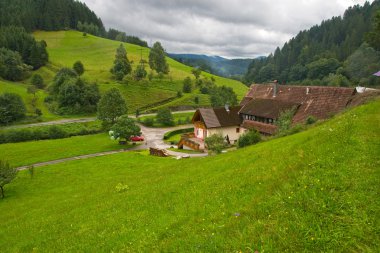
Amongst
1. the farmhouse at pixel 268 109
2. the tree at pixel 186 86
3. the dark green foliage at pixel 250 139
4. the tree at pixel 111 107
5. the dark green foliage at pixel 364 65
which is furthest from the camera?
the tree at pixel 186 86

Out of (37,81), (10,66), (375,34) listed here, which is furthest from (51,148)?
(375,34)

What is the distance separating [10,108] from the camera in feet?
253

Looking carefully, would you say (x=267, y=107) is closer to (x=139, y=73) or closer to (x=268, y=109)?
(x=268, y=109)

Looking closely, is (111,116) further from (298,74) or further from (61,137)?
(298,74)

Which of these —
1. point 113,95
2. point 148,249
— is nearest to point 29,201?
point 148,249

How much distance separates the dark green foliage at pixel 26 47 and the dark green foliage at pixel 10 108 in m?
53.7

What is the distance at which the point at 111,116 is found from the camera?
252ft

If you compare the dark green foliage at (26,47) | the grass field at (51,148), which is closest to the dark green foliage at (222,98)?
the grass field at (51,148)

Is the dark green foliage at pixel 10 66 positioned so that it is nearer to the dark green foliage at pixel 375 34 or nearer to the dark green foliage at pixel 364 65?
the dark green foliage at pixel 375 34

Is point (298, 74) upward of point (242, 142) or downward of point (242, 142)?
upward

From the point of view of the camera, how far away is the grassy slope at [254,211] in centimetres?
837

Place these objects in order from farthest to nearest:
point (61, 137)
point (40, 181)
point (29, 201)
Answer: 1. point (61, 137)
2. point (40, 181)
3. point (29, 201)

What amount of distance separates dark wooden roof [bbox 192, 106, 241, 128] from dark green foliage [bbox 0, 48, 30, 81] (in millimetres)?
88459

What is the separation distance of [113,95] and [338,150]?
2763 inches
